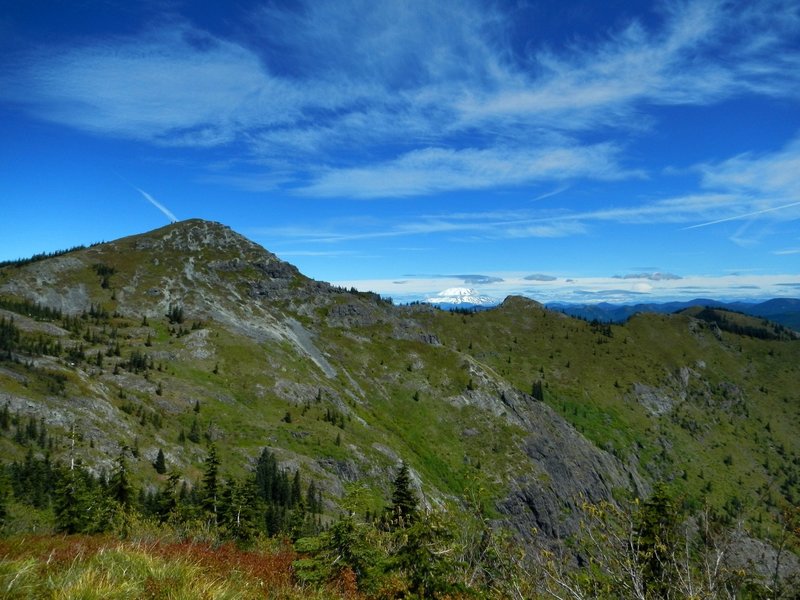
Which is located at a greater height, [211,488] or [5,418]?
[5,418]

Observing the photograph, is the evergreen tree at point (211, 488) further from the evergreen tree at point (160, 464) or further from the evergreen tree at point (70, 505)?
the evergreen tree at point (160, 464)

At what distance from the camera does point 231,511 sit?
62.7 meters

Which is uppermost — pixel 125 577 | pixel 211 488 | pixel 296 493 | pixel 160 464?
pixel 125 577

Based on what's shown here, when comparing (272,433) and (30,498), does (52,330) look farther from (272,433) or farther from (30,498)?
(30,498)

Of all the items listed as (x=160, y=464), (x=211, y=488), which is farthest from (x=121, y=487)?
(x=160, y=464)

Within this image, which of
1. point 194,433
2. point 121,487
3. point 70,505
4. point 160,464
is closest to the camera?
point 70,505

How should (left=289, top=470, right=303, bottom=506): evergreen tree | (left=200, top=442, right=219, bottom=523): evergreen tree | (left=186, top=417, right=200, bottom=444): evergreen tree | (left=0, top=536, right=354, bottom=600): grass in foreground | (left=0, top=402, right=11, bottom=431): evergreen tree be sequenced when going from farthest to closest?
(left=186, top=417, right=200, bottom=444): evergreen tree → (left=289, top=470, right=303, bottom=506): evergreen tree → (left=0, top=402, right=11, bottom=431): evergreen tree → (left=200, top=442, right=219, bottom=523): evergreen tree → (left=0, top=536, right=354, bottom=600): grass in foreground

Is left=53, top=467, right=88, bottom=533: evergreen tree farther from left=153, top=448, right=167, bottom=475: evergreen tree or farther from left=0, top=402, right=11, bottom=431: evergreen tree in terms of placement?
left=0, top=402, right=11, bottom=431: evergreen tree

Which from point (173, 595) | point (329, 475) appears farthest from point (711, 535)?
point (329, 475)

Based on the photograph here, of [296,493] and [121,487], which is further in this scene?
[296,493]

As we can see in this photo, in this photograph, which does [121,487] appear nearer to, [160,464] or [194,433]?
[160,464]

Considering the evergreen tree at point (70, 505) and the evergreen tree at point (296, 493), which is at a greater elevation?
the evergreen tree at point (70, 505)

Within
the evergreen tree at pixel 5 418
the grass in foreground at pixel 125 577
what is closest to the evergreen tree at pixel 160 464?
the evergreen tree at pixel 5 418

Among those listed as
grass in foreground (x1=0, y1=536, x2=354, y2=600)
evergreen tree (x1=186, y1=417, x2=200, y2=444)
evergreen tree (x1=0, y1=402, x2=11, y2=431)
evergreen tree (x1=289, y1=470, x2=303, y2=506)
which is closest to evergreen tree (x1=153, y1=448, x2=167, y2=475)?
evergreen tree (x1=186, y1=417, x2=200, y2=444)
